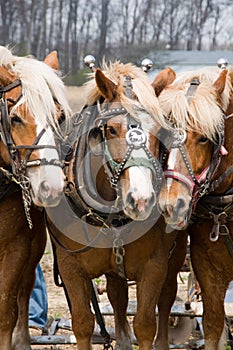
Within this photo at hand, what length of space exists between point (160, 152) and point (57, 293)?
11.6 feet

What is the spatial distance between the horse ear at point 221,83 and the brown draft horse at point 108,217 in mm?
358

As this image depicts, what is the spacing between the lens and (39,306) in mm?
5012

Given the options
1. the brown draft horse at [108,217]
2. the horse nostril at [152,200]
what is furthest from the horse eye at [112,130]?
the horse nostril at [152,200]

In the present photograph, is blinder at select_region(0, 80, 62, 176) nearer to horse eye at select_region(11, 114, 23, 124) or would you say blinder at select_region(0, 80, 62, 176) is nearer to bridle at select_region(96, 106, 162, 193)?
horse eye at select_region(11, 114, 23, 124)

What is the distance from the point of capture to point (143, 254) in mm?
3439

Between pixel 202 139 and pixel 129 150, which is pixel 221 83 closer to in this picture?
pixel 202 139

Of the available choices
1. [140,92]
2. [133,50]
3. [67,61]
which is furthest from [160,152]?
[67,61]

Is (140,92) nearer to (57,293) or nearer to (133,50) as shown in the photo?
(57,293)

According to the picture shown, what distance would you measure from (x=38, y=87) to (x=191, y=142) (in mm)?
815

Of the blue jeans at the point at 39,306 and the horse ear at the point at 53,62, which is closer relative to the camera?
the horse ear at the point at 53,62

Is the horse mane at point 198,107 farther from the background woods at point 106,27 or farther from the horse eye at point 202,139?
the background woods at point 106,27

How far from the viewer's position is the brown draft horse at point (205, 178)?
10.3ft

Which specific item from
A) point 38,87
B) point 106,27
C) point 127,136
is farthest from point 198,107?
point 106,27


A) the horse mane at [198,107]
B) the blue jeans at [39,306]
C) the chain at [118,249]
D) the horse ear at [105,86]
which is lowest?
the blue jeans at [39,306]
